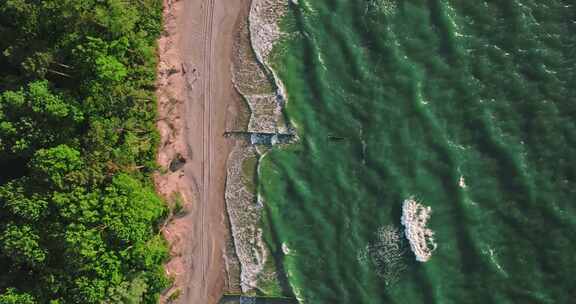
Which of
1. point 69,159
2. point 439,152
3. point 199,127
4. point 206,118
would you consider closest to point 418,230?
point 439,152

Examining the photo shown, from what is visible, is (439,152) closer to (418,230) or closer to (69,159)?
(418,230)

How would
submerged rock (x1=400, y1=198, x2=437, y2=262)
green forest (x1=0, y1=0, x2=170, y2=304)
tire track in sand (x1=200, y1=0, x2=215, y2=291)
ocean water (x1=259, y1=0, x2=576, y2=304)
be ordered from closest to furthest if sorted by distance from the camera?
green forest (x1=0, y1=0, x2=170, y2=304) → ocean water (x1=259, y1=0, x2=576, y2=304) → submerged rock (x1=400, y1=198, x2=437, y2=262) → tire track in sand (x1=200, y1=0, x2=215, y2=291)

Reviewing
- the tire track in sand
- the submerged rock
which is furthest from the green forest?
the submerged rock

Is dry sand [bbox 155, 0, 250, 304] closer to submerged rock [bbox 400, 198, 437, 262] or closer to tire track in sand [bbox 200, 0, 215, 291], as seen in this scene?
tire track in sand [bbox 200, 0, 215, 291]

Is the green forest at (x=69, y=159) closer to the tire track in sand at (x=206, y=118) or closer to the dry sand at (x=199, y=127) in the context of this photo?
the dry sand at (x=199, y=127)

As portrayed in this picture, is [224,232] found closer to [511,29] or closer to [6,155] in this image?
[6,155]

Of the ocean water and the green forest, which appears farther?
the ocean water
